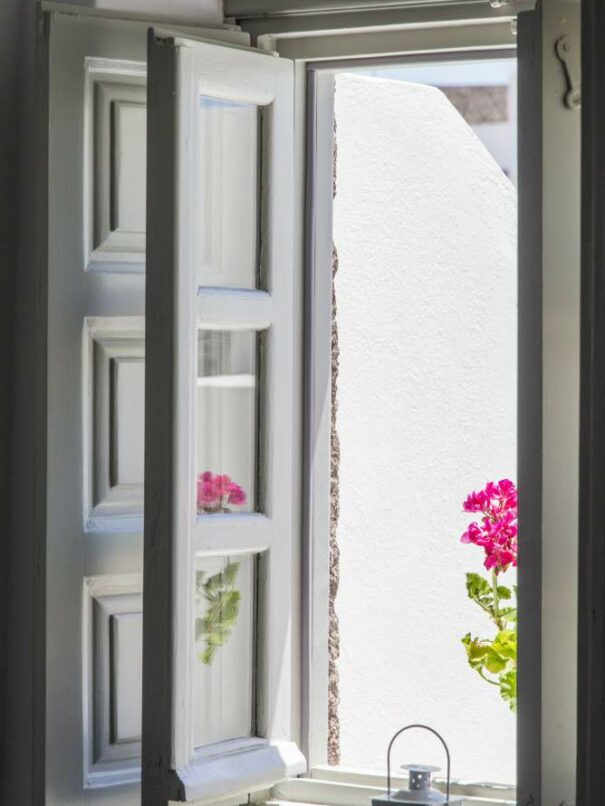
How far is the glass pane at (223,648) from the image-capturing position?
2279 mm

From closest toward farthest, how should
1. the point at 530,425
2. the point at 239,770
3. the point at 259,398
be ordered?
the point at 530,425
the point at 239,770
the point at 259,398

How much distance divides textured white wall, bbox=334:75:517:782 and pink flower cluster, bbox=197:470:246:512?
0.55 meters

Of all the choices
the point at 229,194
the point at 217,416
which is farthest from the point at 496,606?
the point at 229,194

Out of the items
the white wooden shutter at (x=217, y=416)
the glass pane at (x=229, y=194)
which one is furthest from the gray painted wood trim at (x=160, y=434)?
the glass pane at (x=229, y=194)

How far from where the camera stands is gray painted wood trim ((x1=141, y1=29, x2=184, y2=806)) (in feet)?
7.00

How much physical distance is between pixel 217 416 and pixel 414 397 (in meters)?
0.64

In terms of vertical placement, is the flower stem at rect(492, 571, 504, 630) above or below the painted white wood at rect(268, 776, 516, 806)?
above

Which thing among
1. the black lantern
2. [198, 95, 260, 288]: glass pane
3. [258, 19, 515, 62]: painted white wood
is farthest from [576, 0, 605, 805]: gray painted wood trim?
[198, 95, 260, 288]: glass pane

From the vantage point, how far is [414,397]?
2.83 m

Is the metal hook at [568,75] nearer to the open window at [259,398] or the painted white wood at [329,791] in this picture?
the open window at [259,398]

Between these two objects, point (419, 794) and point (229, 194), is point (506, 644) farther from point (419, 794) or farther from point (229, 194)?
point (229, 194)

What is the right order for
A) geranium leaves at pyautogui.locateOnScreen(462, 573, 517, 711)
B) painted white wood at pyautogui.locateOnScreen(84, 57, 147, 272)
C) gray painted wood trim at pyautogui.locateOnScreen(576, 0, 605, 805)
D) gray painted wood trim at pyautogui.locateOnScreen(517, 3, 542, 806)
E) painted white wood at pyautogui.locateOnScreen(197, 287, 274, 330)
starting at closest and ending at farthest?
gray painted wood trim at pyautogui.locateOnScreen(576, 0, 605, 805), gray painted wood trim at pyautogui.locateOnScreen(517, 3, 542, 806), painted white wood at pyautogui.locateOnScreen(197, 287, 274, 330), painted white wood at pyautogui.locateOnScreen(84, 57, 147, 272), geranium leaves at pyautogui.locateOnScreen(462, 573, 517, 711)

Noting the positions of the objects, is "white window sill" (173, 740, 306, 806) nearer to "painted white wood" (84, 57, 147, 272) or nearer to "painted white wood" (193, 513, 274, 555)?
"painted white wood" (193, 513, 274, 555)

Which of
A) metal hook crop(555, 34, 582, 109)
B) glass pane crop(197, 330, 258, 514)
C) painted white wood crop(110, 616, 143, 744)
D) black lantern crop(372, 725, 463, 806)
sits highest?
metal hook crop(555, 34, 582, 109)
